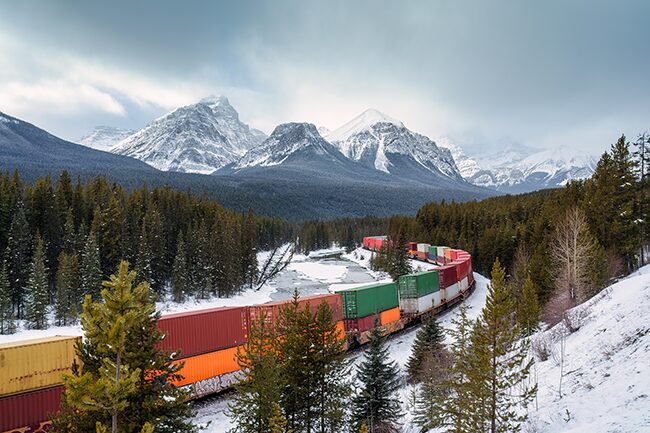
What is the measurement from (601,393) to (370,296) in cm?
2299

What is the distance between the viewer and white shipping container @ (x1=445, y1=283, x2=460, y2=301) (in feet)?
161

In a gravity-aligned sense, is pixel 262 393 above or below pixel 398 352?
above

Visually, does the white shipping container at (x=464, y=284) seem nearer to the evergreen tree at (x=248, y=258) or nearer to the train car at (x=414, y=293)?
the train car at (x=414, y=293)

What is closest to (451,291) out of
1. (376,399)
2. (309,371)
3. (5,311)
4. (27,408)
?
(376,399)

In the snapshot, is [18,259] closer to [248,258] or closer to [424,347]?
[248,258]

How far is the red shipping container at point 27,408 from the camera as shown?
54.4 ft

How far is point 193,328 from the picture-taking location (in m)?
22.7

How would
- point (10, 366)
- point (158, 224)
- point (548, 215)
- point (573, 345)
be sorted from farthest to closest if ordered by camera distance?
point (158, 224) < point (548, 215) < point (573, 345) < point (10, 366)

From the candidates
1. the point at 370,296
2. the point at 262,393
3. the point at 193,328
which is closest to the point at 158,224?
the point at 370,296

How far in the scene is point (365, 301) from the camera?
3497 cm

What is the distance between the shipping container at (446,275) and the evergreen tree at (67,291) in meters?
40.5

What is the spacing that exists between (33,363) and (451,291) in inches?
1679

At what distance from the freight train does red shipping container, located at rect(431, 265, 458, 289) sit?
3.91 meters

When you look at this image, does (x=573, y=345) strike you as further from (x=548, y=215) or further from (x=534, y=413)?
(x=548, y=215)
